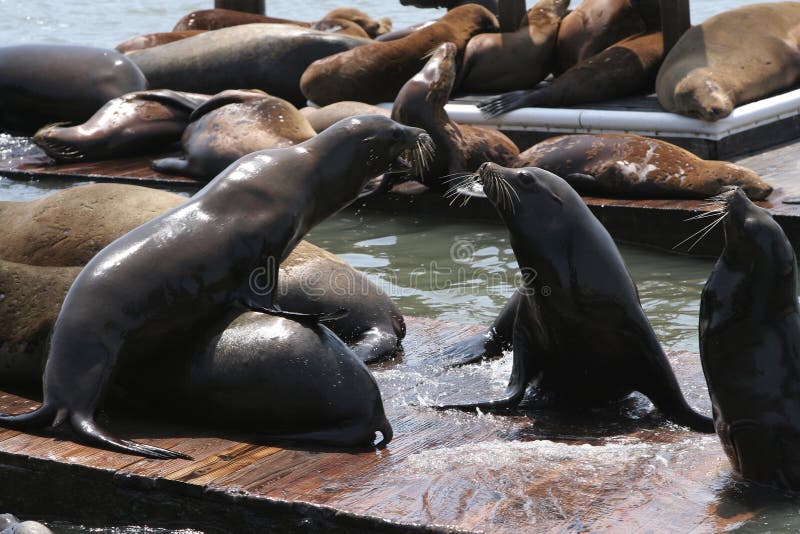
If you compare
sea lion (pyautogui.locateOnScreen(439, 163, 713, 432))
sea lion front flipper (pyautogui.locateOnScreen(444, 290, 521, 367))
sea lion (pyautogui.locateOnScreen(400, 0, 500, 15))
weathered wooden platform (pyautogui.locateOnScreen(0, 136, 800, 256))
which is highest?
sea lion (pyautogui.locateOnScreen(400, 0, 500, 15))

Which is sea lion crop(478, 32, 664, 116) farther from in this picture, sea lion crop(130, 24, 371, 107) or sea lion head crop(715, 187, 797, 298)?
sea lion head crop(715, 187, 797, 298)

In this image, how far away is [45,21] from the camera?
32156 millimetres

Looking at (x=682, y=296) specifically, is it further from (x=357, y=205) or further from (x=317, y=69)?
(x=317, y=69)

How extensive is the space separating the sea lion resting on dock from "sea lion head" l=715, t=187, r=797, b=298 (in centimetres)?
119

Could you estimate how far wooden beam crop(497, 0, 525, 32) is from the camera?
1165cm

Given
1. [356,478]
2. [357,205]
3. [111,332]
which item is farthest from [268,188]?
[357,205]

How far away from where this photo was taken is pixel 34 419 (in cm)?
404

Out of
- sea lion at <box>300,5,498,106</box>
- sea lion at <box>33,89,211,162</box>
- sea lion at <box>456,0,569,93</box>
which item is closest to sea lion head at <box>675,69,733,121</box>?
sea lion at <box>456,0,569,93</box>

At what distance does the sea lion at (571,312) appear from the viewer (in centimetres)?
431

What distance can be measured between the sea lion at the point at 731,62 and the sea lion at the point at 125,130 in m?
3.93

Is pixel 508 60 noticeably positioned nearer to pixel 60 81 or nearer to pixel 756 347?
pixel 60 81

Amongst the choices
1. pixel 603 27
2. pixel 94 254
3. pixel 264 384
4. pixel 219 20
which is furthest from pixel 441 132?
pixel 219 20

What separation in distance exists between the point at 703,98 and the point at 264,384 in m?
6.08

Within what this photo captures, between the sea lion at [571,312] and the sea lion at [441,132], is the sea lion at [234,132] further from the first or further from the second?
the sea lion at [571,312]
